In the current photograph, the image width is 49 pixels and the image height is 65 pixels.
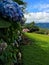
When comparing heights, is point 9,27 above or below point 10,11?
below

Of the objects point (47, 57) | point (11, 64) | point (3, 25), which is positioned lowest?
point (47, 57)

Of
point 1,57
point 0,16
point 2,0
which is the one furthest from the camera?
point 2,0

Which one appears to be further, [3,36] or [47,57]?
[47,57]

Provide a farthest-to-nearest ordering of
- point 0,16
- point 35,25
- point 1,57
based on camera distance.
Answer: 1. point 35,25
2. point 0,16
3. point 1,57

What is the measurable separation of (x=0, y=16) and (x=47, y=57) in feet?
14.8

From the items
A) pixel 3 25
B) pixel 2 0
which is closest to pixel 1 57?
pixel 3 25

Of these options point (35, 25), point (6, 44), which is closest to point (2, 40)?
point (6, 44)

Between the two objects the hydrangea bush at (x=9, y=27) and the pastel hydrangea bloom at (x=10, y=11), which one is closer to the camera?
the hydrangea bush at (x=9, y=27)

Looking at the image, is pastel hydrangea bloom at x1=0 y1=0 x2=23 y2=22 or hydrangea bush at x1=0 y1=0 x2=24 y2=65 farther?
pastel hydrangea bloom at x1=0 y1=0 x2=23 y2=22

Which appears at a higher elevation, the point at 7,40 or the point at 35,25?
the point at 7,40

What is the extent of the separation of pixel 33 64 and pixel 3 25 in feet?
10.8

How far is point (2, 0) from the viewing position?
4.73 meters

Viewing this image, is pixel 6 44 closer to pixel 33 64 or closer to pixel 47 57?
pixel 33 64

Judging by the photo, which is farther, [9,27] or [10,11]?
[9,27]
